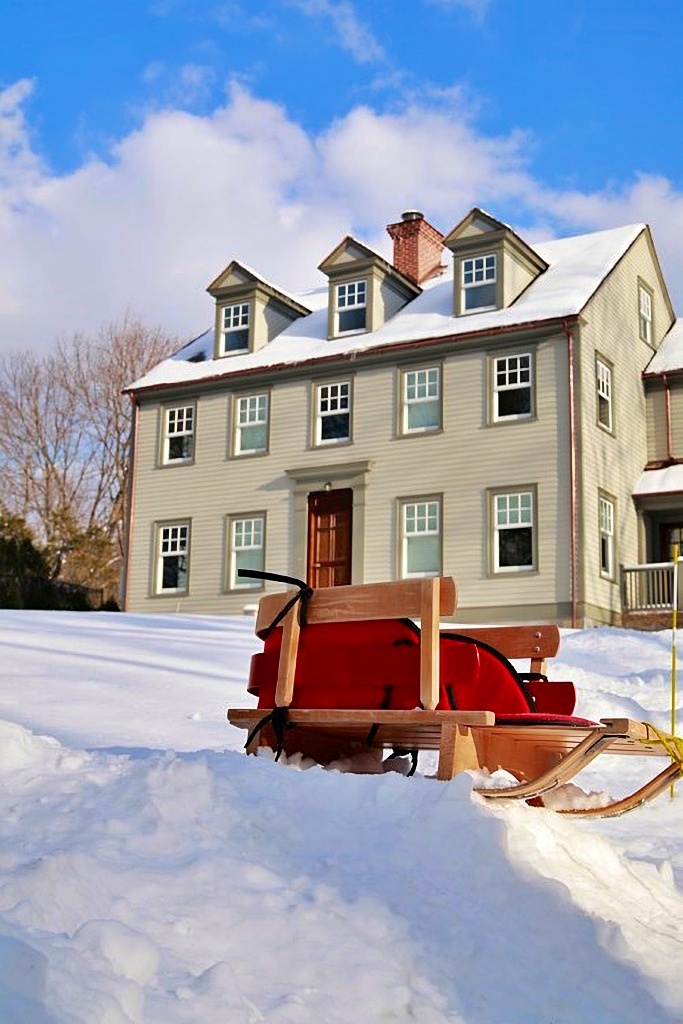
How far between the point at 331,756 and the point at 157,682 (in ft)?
15.7

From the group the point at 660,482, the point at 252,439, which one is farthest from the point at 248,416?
the point at 660,482

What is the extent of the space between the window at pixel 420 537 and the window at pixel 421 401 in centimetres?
166

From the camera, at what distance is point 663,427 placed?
25812 millimetres

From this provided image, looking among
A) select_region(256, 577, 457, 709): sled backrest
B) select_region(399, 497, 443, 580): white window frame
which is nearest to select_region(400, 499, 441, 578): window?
select_region(399, 497, 443, 580): white window frame

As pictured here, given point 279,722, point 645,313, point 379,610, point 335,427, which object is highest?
point 645,313

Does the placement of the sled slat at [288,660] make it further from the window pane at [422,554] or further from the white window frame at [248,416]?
the white window frame at [248,416]

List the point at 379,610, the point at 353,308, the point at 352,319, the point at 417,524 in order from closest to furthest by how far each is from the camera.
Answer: the point at 379,610 → the point at 417,524 → the point at 353,308 → the point at 352,319

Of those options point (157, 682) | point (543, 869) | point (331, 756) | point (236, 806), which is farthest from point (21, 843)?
point (157, 682)

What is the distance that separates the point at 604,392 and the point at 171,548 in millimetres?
10260

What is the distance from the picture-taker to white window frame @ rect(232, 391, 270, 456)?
86.4 feet

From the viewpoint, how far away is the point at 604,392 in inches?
941

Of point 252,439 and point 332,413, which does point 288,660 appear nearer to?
point 332,413

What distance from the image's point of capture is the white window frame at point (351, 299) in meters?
26.2

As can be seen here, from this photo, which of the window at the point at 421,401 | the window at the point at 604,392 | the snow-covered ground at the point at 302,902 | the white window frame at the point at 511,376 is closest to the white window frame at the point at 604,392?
the window at the point at 604,392
